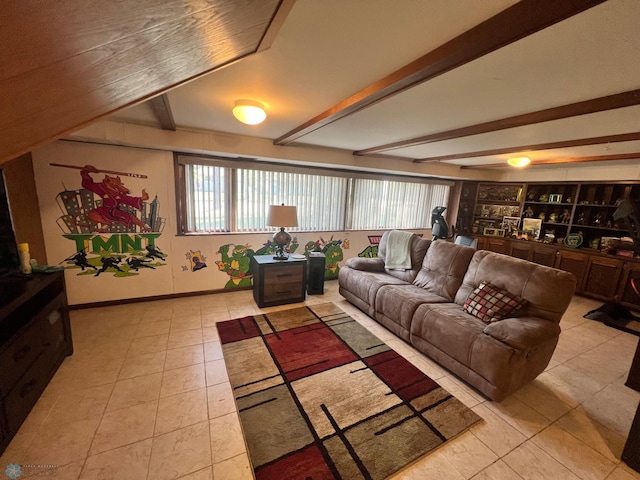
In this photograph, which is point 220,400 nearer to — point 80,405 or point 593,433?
point 80,405

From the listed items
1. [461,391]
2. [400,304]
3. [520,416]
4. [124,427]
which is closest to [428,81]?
[400,304]

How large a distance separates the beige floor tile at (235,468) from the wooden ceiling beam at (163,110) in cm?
233

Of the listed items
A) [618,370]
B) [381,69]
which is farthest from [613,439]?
[381,69]

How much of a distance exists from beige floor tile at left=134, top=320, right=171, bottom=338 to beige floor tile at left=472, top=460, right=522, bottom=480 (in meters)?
2.86

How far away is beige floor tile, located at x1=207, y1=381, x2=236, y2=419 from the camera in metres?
1.74

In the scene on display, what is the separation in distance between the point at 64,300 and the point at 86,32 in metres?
2.45

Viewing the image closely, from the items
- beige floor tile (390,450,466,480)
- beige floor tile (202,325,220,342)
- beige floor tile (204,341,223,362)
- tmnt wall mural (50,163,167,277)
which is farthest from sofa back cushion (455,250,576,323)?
tmnt wall mural (50,163,167,277)

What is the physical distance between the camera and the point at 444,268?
9.57 ft

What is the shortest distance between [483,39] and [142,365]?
3.11 meters

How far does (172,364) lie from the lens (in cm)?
218

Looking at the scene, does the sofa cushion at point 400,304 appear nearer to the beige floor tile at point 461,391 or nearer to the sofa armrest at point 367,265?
the beige floor tile at point 461,391

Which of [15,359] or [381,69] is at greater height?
[381,69]

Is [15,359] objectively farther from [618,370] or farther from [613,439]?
[618,370]

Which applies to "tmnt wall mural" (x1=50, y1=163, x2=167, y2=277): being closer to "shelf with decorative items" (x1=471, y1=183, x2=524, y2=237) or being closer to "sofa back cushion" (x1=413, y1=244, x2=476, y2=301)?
"sofa back cushion" (x1=413, y1=244, x2=476, y2=301)
